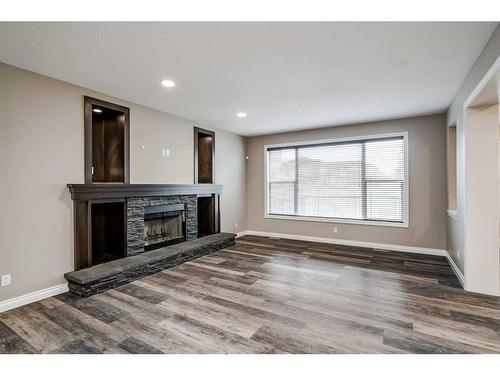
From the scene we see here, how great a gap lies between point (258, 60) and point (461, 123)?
2798 millimetres

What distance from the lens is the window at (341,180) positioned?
5160 millimetres

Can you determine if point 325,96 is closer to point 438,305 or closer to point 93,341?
point 438,305

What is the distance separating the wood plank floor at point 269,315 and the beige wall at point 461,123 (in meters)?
0.47

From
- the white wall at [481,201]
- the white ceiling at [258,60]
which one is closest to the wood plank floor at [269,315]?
the white wall at [481,201]

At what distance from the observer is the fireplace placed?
450cm

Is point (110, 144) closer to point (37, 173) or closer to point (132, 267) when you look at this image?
point (37, 173)

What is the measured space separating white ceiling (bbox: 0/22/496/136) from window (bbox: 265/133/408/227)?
1.29m

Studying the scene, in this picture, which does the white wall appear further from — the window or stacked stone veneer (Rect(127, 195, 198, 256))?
stacked stone veneer (Rect(127, 195, 198, 256))

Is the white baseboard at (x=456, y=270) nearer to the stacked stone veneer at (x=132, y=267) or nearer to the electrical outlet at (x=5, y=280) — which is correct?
the stacked stone veneer at (x=132, y=267)

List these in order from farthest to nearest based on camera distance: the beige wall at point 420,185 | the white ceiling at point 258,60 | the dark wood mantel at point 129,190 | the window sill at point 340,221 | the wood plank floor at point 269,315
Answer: the window sill at point 340,221, the beige wall at point 420,185, the dark wood mantel at point 129,190, the white ceiling at point 258,60, the wood plank floor at point 269,315

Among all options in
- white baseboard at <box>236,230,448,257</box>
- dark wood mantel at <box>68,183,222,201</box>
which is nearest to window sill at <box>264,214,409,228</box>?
white baseboard at <box>236,230,448,257</box>

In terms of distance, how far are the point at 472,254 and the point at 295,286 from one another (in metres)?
2.14

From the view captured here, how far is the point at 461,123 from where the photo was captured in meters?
Answer: 3.39

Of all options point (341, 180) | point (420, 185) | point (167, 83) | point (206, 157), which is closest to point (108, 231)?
point (206, 157)
